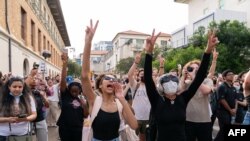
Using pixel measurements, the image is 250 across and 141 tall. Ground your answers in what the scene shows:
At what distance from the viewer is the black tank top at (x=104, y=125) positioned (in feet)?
12.6

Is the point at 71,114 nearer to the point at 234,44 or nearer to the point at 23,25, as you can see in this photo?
the point at 23,25

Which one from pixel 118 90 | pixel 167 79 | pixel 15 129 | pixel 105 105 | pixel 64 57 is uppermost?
pixel 64 57

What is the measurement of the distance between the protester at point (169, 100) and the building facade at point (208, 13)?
82.0 ft

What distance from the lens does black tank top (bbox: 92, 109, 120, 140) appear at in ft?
12.6

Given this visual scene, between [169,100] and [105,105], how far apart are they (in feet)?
2.47

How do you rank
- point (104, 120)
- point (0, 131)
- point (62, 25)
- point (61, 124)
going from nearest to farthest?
point (104, 120)
point (0, 131)
point (61, 124)
point (62, 25)

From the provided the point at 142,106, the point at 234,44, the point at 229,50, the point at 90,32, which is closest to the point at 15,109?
the point at 90,32

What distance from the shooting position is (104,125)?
3.84m

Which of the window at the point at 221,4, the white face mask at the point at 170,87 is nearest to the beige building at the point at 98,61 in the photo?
the window at the point at 221,4

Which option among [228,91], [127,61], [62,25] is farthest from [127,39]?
[228,91]

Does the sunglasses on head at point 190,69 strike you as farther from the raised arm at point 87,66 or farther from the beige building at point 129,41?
the beige building at point 129,41

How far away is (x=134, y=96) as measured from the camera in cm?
729

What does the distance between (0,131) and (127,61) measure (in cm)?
6076

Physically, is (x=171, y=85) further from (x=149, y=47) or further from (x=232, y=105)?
(x=232, y=105)
